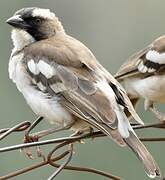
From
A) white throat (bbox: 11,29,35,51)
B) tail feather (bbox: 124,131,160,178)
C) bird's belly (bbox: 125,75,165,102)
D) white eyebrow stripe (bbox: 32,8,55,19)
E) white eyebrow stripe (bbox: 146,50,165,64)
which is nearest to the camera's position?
tail feather (bbox: 124,131,160,178)

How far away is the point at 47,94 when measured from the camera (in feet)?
22.4

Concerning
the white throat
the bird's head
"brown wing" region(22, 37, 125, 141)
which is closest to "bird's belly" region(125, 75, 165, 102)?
the bird's head

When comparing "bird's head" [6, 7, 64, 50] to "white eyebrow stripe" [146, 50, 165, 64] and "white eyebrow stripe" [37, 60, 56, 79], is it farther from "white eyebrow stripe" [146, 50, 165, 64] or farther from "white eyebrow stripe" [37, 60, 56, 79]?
"white eyebrow stripe" [146, 50, 165, 64]

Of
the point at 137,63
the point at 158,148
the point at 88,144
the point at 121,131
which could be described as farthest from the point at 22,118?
the point at 121,131

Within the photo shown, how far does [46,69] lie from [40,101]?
21 cm

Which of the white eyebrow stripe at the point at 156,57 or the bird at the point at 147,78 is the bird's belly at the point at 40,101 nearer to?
the bird at the point at 147,78

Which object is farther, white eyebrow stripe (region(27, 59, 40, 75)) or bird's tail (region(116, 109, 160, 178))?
white eyebrow stripe (region(27, 59, 40, 75))

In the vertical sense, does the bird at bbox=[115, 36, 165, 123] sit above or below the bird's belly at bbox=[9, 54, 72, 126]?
below

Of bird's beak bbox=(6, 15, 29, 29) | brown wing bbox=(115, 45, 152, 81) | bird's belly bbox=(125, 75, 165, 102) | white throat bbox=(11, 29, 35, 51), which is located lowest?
bird's belly bbox=(125, 75, 165, 102)

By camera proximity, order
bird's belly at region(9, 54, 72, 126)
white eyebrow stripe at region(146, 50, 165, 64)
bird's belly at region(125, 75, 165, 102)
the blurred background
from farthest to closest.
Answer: the blurred background
white eyebrow stripe at region(146, 50, 165, 64)
bird's belly at region(125, 75, 165, 102)
bird's belly at region(9, 54, 72, 126)

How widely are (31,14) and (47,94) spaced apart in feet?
2.67

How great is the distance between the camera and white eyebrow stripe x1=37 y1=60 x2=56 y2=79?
6855 mm

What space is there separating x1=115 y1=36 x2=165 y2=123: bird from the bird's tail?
5.49 ft

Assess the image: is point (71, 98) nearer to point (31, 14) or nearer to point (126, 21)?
point (31, 14)
